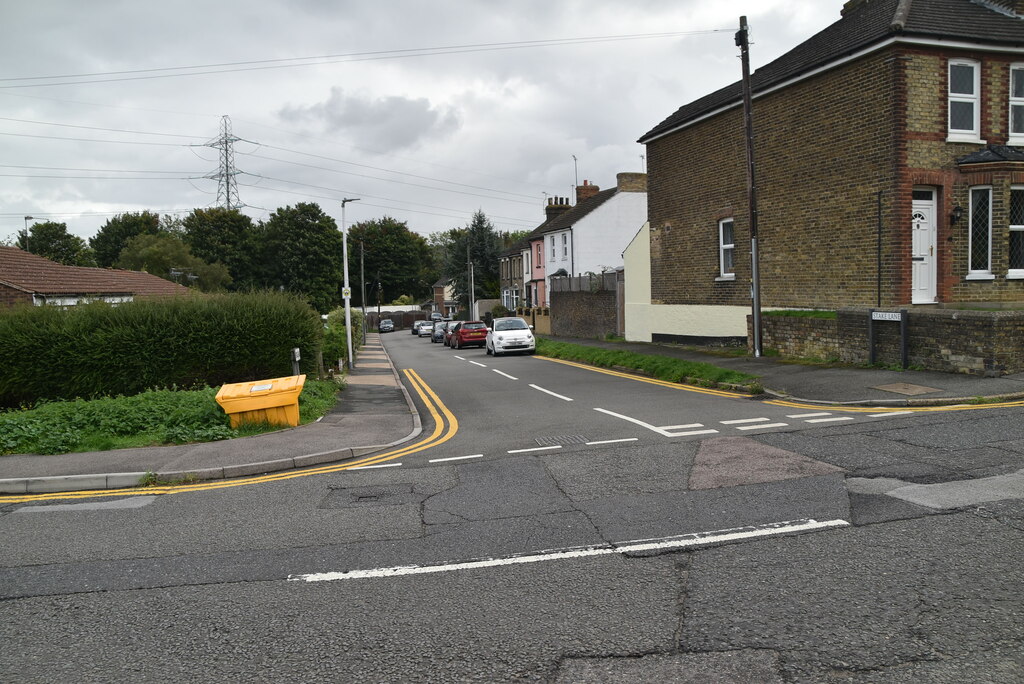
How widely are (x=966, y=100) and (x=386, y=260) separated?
88.7 m

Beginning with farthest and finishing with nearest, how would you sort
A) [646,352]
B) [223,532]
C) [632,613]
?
1. [646,352]
2. [223,532]
3. [632,613]

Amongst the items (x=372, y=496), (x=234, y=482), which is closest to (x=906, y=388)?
(x=372, y=496)

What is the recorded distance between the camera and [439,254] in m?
147

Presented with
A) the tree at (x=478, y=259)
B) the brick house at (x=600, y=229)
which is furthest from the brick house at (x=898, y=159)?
the tree at (x=478, y=259)

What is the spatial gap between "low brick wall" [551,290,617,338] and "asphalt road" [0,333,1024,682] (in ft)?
82.2

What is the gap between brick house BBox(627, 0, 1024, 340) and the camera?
16969mm

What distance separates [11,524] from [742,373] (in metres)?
13.6

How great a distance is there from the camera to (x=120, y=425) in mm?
12148

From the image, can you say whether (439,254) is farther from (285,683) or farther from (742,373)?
(285,683)

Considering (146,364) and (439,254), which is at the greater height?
(439,254)

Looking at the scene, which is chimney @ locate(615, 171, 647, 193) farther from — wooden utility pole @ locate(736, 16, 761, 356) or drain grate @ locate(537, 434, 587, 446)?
drain grate @ locate(537, 434, 587, 446)

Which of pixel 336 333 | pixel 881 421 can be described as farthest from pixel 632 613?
pixel 336 333

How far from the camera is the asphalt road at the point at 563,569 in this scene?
408 cm

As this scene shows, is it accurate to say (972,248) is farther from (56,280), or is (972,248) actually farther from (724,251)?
(56,280)
